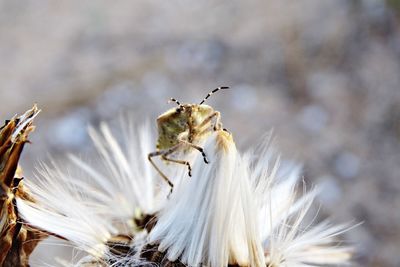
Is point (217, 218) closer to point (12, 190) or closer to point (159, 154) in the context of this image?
point (159, 154)

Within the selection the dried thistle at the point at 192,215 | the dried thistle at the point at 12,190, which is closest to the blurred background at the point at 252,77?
the dried thistle at the point at 192,215

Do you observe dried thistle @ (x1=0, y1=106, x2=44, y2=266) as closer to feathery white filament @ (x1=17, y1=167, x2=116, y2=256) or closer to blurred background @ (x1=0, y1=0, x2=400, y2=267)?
feathery white filament @ (x1=17, y1=167, x2=116, y2=256)

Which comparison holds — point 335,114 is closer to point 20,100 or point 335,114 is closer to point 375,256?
point 375,256

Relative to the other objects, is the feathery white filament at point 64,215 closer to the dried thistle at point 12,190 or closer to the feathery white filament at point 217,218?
the dried thistle at point 12,190

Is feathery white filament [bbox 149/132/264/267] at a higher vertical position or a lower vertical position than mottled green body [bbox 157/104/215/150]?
lower

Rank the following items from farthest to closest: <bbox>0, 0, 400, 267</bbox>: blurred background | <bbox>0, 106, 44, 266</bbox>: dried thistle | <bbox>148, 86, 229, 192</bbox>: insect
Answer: <bbox>0, 0, 400, 267</bbox>: blurred background, <bbox>148, 86, 229, 192</bbox>: insect, <bbox>0, 106, 44, 266</bbox>: dried thistle

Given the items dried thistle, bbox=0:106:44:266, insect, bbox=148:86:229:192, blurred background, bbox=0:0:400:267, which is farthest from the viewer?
blurred background, bbox=0:0:400:267

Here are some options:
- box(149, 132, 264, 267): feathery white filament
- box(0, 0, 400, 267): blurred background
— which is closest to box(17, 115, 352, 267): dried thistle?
box(149, 132, 264, 267): feathery white filament
